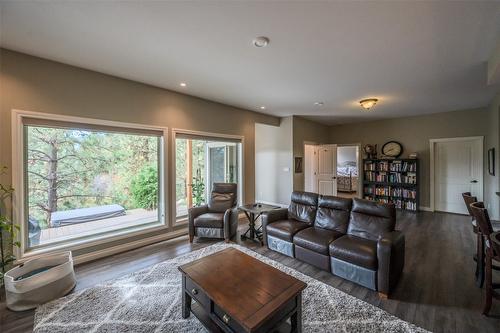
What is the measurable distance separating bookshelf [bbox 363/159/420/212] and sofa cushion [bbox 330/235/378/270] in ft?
15.2

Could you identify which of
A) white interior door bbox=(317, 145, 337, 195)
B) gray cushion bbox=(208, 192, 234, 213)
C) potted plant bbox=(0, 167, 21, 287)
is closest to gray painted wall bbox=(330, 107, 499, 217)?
white interior door bbox=(317, 145, 337, 195)

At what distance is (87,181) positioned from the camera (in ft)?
11.4

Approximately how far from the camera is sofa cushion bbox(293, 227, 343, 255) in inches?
110

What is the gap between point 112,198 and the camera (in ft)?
12.3

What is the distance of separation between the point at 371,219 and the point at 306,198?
1.04 meters

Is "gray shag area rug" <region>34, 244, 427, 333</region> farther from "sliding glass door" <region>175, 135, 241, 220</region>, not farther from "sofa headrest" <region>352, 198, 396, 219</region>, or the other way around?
"sliding glass door" <region>175, 135, 241, 220</region>

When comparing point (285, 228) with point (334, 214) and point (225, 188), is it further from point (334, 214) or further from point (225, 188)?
point (225, 188)

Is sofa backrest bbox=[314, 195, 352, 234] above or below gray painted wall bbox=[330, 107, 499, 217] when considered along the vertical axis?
below

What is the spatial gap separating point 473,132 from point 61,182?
29.6ft

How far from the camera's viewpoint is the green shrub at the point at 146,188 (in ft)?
13.2

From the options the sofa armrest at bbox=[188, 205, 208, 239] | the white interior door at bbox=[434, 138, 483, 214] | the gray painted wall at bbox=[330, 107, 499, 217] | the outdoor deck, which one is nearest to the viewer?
the outdoor deck

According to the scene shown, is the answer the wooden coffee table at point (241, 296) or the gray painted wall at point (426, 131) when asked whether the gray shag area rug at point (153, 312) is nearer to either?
the wooden coffee table at point (241, 296)

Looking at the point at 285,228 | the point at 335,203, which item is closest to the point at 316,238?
the point at 285,228

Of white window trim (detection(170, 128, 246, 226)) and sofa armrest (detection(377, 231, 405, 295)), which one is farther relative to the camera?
white window trim (detection(170, 128, 246, 226))
